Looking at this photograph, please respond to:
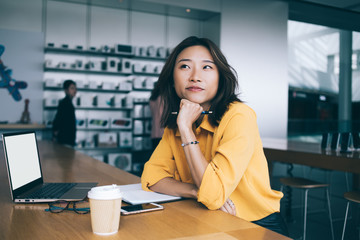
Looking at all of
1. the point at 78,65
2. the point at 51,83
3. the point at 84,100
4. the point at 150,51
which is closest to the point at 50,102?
the point at 51,83

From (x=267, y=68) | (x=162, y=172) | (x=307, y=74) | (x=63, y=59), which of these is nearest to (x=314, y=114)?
(x=307, y=74)

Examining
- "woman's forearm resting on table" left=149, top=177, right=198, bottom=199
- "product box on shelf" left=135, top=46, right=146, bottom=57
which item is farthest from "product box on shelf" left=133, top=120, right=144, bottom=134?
"woman's forearm resting on table" left=149, top=177, right=198, bottom=199

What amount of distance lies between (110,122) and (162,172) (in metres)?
4.76

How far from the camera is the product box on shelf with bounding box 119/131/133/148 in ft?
19.9

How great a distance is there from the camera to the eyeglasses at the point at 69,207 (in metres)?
1.02

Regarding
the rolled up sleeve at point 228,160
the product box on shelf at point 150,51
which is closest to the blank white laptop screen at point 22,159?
the rolled up sleeve at point 228,160

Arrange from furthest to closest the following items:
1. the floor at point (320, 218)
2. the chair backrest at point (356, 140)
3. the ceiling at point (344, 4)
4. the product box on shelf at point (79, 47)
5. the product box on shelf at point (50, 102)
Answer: the ceiling at point (344, 4) < the product box on shelf at point (79, 47) < the product box on shelf at point (50, 102) < the floor at point (320, 218) < the chair backrest at point (356, 140)

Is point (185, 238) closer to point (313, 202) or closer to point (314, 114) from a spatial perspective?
point (313, 202)

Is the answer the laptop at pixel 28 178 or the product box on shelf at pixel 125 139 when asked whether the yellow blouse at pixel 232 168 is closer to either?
the laptop at pixel 28 178

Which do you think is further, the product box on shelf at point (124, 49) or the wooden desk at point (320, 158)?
the product box on shelf at point (124, 49)

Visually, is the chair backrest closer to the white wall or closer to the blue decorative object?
the white wall

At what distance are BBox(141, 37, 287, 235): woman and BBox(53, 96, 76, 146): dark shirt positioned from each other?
3.90 metres

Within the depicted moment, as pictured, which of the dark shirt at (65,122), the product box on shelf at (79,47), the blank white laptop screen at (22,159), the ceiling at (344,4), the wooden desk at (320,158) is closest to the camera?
the blank white laptop screen at (22,159)

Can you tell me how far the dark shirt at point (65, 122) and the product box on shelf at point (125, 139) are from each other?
1098 millimetres
